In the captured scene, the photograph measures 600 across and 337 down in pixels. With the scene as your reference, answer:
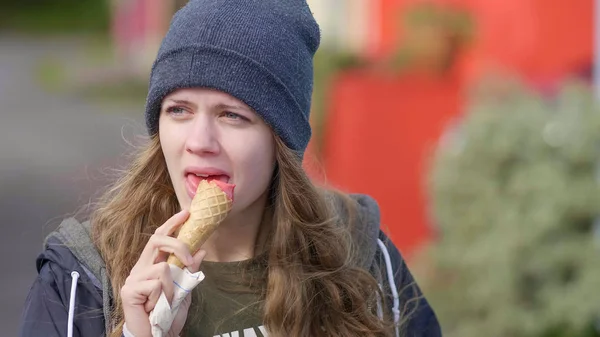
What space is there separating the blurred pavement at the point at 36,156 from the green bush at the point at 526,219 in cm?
200

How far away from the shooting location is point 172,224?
2.54 meters

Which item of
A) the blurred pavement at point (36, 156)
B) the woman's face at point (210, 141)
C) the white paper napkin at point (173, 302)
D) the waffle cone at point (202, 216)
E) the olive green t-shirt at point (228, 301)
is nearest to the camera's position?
the white paper napkin at point (173, 302)

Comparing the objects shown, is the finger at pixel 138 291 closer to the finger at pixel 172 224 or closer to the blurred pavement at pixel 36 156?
the finger at pixel 172 224

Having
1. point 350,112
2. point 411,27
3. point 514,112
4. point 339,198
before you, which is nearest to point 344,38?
point 411,27

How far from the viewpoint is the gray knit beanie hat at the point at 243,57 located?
2664mm

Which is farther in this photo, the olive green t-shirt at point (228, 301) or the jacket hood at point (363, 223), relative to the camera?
the jacket hood at point (363, 223)

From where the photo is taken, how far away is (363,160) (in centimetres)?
756

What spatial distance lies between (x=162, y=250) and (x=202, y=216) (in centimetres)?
13

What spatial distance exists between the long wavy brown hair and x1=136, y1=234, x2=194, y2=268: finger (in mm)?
283

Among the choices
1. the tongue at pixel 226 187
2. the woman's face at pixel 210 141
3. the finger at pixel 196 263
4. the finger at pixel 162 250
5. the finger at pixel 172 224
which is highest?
the woman's face at pixel 210 141

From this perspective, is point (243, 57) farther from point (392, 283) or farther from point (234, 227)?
point (392, 283)

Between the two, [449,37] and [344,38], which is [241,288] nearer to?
[449,37]

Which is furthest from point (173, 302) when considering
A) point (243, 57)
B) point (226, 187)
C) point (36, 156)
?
point (36, 156)

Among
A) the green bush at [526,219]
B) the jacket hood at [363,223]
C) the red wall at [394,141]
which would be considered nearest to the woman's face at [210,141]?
the jacket hood at [363,223]
